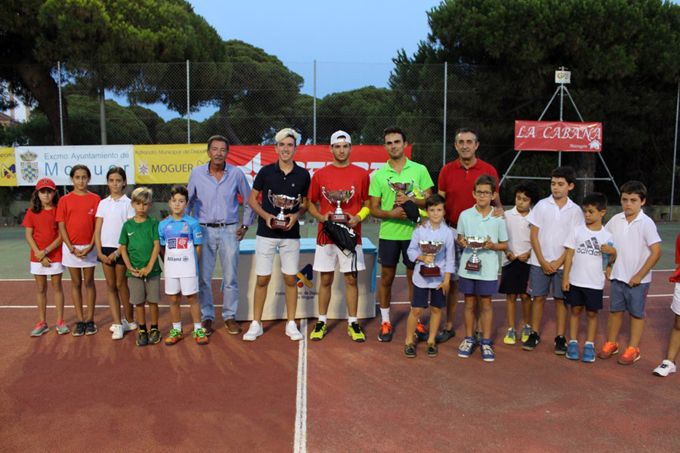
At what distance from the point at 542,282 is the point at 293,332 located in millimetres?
2159

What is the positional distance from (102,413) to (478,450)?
2.23 metres

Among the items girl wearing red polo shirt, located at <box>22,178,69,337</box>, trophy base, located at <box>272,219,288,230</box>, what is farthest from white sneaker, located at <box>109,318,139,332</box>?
trophy base, located at <box>272,219,288,230</box>

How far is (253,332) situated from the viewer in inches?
182

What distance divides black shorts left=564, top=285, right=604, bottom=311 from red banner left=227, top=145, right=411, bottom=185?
7742mm

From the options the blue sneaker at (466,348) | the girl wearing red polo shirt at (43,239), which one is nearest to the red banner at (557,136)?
the blue sneaker at (466,348)

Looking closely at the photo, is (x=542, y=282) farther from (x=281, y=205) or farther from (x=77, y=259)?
(x=77, y=259)

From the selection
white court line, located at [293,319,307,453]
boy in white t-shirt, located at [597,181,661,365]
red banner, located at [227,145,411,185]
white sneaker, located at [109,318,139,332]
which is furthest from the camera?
red banner, located at [227,145,411,185]

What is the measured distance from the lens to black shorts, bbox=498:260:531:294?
14.6ft

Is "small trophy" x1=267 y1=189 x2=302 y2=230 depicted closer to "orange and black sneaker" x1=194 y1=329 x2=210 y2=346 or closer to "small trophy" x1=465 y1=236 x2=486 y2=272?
"orange and black sneaker" x1=194 y1=329 x2=210 y2=346

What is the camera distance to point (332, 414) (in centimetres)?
318

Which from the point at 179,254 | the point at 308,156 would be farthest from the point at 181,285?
the point at 308,156

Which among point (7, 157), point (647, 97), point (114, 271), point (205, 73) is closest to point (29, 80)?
point (7, 157)

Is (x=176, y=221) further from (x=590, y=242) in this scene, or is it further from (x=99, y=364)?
(x=590, y=242)

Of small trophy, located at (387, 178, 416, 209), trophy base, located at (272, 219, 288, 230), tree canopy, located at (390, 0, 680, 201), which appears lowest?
trophy base, located at (272, 219, 288, 230)
